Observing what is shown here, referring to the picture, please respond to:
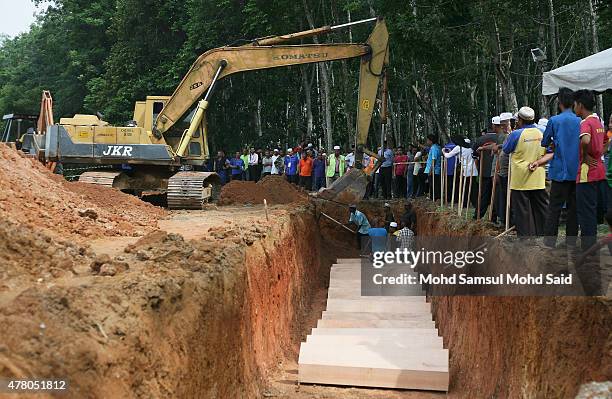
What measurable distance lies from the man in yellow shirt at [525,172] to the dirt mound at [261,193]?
10085 millimetres

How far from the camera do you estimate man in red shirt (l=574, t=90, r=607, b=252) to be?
6918 mm

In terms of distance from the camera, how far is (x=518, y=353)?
255 inches

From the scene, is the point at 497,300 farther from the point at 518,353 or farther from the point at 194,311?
the point at 194,311

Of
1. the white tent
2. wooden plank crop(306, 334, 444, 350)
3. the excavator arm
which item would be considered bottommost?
wooden plank crop(306, 334, 444, 350)

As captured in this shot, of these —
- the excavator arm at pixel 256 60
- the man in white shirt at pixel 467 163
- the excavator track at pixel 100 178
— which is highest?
the excavator arm at pixel 256 60

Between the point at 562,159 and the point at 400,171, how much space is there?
12836mm

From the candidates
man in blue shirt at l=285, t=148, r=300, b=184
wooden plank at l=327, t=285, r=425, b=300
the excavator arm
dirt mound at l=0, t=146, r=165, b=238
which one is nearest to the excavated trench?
dirt mound at l=0, t=146, r=165, b=238

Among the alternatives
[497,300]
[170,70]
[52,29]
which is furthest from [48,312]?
[52,29]

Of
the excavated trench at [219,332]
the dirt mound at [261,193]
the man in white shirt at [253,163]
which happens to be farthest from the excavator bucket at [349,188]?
the man in white shirt at [253,163]

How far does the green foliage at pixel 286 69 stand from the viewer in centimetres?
1889

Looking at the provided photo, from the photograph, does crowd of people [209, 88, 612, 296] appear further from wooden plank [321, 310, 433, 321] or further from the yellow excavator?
the yellow excavator

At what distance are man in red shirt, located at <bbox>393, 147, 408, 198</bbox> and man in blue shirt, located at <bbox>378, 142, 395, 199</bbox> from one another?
0.62 ft

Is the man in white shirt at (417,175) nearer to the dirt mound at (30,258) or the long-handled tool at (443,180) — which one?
the long-handled tool at (443,180)

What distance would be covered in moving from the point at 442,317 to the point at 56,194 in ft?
23.7
